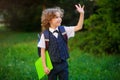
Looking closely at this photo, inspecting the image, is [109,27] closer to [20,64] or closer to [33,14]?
[20,64]

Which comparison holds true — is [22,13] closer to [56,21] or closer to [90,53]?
[90,53]

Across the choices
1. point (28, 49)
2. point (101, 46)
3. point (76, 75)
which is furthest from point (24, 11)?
point (76, 75)

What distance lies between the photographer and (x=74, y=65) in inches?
357

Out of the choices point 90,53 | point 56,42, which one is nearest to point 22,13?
point 90,53

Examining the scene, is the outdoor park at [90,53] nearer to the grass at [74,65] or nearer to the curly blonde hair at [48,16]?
the grass at [74,65]

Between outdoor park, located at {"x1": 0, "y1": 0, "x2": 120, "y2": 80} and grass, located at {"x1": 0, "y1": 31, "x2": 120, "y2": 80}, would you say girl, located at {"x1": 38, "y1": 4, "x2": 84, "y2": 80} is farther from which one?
grass, located at {"x1": 0, "y1": 31, "x2": 120, "y2": 80}

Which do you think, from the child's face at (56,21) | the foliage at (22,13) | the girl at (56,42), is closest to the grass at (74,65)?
the girl at (56,42)

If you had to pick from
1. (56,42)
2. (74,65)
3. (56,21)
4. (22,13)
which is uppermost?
(56,21)

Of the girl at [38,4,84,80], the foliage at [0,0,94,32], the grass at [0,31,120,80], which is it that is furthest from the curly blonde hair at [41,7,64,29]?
the foliage at [0,0,94,32]

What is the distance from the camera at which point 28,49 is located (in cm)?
1187

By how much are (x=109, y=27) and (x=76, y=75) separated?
2.74 meters

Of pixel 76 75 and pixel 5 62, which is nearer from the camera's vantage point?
pixel 76 75

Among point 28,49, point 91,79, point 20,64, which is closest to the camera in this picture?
point 91,79

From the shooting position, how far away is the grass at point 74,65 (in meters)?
7.65
